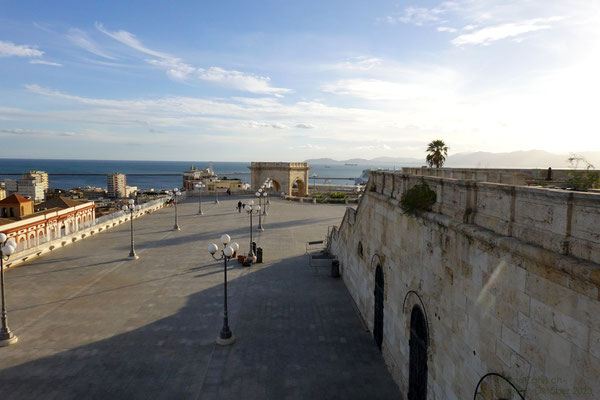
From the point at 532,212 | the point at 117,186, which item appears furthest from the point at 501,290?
the point at 117,186

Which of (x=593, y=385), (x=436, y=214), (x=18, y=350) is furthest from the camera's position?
(x=18, y=350)

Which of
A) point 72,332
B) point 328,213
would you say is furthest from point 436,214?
point 328,213

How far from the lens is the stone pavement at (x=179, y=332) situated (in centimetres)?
884

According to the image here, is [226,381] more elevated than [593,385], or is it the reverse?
[593,385]

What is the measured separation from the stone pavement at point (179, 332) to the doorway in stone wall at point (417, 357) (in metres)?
0.83

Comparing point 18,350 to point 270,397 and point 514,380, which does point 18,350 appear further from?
point 514,380

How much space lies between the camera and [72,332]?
11.3 meters

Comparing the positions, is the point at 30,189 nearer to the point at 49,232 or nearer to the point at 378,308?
the point at 49,232

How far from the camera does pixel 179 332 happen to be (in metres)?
11.4

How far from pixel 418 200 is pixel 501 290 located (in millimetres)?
3126

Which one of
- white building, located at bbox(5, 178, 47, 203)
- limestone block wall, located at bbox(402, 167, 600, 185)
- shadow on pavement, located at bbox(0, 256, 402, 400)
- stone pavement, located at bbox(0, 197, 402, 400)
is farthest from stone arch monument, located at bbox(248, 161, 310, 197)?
white building, located at bbox(5, 178, 47, 203)

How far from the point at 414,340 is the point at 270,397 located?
3.68m

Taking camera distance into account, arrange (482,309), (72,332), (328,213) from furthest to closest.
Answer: (328,213) → (72,332) → (482,309)

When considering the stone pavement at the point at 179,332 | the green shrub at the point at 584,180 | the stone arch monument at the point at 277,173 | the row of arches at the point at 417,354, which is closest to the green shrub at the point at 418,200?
the row of arches at the point at 417,354
